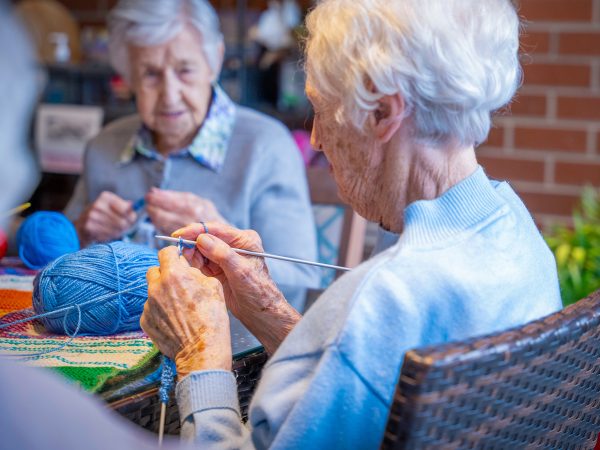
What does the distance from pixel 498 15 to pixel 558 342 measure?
0.42 m

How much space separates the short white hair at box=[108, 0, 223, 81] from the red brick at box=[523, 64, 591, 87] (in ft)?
4.27

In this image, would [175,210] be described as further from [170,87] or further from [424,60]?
[424,60]

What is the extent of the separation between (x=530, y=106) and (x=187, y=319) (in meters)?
2.21

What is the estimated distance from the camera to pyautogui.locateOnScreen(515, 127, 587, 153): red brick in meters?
3.02

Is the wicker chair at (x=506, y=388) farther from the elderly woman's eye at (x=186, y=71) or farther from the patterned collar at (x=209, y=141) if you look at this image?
the elderly woman's eye at (x=186, y=71)

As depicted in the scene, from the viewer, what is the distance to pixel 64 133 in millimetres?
3836

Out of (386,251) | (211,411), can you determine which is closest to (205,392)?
(211,411)

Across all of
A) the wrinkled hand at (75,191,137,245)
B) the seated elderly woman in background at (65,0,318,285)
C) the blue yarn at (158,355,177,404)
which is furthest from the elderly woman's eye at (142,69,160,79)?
the blue yarn at (158,355,177,404)

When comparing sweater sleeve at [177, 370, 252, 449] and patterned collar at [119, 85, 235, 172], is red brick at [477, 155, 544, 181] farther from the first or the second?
sweater sleeve at [177, 370, 252, 449]

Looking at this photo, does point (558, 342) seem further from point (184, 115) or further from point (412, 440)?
point (184, 115)

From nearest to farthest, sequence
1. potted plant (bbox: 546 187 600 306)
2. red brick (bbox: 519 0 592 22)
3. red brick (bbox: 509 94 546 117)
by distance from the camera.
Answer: potted plant (bbox: 546 187 600 306), red brick (bbox: 519 0 592 22), red brick (bbox: 509 94 546 117)

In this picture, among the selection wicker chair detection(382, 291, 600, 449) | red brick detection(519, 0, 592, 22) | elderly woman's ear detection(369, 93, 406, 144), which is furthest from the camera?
red brick detection(519, 0, 592, 22)

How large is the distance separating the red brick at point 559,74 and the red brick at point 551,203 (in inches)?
15.5

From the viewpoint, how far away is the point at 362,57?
3.43 ft
